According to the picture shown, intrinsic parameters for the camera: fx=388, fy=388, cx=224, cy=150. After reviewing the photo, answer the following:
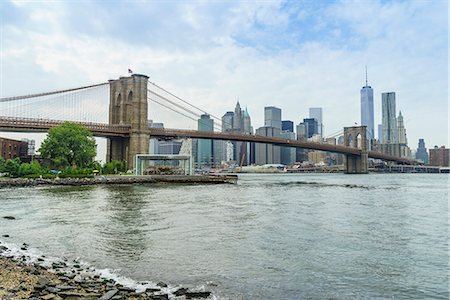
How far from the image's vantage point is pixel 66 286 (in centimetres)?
763

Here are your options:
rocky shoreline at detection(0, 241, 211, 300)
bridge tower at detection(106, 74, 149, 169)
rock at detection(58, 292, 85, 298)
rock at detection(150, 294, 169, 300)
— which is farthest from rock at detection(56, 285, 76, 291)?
bridge tower at detection(106, 74, 149, 169)

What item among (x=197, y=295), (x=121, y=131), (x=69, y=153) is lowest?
(x=197, y=295)

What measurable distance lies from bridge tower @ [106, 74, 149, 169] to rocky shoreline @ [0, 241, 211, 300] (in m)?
60.2

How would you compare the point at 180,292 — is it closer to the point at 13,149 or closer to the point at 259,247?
the point at 259,247

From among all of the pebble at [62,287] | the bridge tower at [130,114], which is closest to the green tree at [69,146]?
the bridge tower at [130,114]

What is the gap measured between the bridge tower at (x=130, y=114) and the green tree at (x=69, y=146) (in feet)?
30.2

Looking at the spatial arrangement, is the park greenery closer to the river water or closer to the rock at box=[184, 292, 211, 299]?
the river water

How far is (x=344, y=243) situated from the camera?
1284cm

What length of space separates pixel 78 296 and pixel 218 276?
3272 mm

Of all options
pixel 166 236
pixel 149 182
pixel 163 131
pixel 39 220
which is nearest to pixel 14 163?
pixel 149 182

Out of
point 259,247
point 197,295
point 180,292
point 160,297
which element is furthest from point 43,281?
point 259,247

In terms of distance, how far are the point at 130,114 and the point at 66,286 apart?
69.2 m

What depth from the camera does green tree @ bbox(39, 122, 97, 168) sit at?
57750mm

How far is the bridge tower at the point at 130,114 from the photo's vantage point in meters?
70.1
